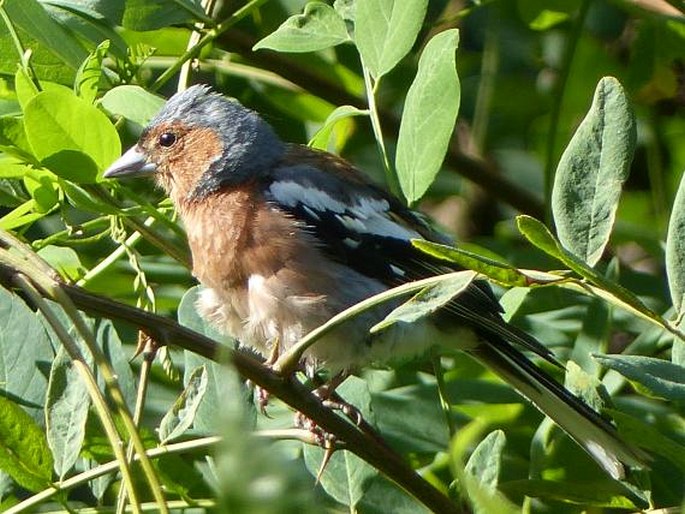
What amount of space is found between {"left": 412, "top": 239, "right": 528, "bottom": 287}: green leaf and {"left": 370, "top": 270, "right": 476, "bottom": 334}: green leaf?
3 centimetres

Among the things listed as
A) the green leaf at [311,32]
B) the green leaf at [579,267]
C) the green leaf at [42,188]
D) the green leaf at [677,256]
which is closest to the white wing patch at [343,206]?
the green leaf at [311,32]

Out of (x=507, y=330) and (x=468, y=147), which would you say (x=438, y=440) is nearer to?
(x=507, y=330)

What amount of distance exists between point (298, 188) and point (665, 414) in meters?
1.25

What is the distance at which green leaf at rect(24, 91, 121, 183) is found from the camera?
7.57 ft

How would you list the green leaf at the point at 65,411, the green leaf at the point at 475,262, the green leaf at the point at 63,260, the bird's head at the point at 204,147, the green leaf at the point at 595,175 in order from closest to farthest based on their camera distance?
the green leaf at the point at 475,262, the green leaf at the point at 595,175, the green leaf at the point at 65,411, the green leaf at the point at 63,260, the bird's head at the point at 204,147

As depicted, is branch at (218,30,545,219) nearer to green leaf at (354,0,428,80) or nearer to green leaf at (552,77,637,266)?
green leaf at (354,0,428,80)

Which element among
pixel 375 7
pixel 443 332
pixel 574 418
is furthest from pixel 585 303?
pixel 375 7

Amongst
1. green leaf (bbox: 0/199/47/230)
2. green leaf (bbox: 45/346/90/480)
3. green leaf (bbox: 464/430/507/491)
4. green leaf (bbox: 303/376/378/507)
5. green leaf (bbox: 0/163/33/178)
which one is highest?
green leaf (bbox: 0/163/33/178)

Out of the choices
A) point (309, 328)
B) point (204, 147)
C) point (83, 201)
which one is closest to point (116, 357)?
point (83, 201)

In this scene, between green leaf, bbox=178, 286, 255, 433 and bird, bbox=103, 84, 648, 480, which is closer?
green leaf, bbox=178, 286, 255, 433

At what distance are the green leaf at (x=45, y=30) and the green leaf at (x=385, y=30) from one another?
0.63 m

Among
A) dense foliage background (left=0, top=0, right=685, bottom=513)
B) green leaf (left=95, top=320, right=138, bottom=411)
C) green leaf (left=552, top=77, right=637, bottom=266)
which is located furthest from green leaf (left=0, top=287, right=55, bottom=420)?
green leaf (left=552, top=77, right=637, bottom=266)

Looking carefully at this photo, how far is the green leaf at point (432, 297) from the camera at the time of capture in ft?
5.32

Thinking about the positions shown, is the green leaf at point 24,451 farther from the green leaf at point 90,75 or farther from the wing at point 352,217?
the wing at point 352,217
